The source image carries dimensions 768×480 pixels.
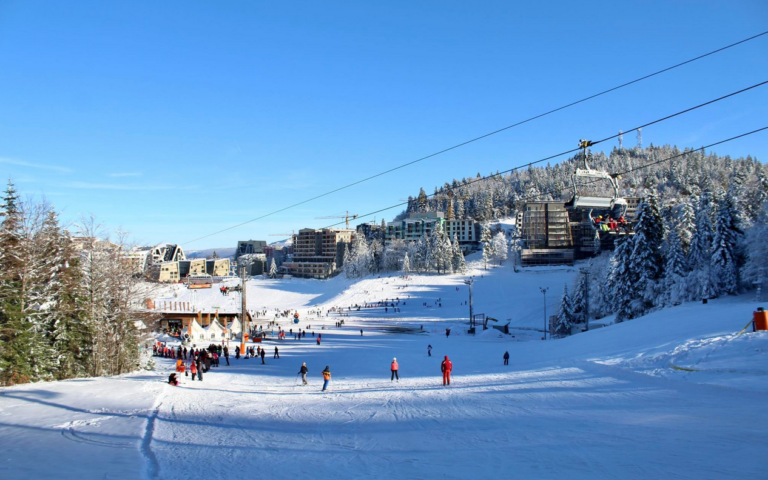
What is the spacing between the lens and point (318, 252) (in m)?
153

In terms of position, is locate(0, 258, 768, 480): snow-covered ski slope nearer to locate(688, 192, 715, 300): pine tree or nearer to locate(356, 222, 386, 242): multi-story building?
locate(688, 192, 715, 300): pine tree

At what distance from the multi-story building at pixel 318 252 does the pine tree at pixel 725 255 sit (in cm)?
10662

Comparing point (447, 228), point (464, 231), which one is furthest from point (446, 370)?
point (447, 228)

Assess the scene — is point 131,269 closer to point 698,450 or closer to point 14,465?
point 14,465

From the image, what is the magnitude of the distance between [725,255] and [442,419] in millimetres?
36524

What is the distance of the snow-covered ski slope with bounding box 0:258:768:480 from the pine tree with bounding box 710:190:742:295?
57.7 feet

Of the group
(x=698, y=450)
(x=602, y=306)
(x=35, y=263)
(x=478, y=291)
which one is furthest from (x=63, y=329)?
(x=478, y=291)

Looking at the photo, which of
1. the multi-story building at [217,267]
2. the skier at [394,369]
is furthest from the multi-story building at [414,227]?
the skier at [394,369]

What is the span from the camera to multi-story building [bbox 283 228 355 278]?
142m

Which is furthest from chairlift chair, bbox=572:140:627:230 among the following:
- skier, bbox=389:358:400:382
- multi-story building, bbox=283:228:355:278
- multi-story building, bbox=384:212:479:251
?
multi-story building, bbox=283:228:355:278

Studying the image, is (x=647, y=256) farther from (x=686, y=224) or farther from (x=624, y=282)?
(x=686, y=224)

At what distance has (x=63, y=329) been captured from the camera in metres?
19.9

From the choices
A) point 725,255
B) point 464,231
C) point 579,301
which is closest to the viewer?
point 725,255

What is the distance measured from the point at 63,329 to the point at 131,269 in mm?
5359
